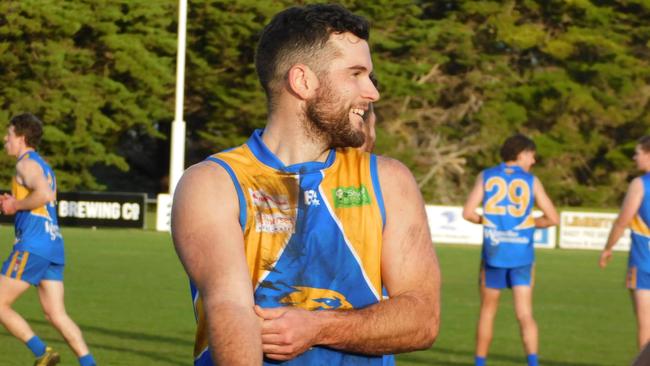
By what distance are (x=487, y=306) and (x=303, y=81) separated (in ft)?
25.6

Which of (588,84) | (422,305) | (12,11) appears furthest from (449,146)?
(422,305)

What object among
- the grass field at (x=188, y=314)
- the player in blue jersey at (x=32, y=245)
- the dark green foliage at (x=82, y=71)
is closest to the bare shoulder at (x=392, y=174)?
the player in blue jersey at (x=32, y=245)

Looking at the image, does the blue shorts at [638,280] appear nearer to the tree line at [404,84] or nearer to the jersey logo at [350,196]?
the jersey logo at [350,196]

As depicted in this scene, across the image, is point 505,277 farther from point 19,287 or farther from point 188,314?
point 188,314

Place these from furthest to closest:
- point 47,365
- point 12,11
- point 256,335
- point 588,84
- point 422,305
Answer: point 588,84 < point 12,11 < point 47,365 < point 422,305 < point 256,335

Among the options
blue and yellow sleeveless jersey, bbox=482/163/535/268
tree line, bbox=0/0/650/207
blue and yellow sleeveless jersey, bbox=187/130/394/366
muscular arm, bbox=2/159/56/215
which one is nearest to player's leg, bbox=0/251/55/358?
muscular arm, bbox=2/159/56/215

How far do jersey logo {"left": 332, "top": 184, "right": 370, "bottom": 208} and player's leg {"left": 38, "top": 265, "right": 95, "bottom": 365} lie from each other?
660 cm

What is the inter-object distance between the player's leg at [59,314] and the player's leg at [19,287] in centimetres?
12

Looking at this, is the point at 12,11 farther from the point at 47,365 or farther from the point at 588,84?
the point at 47,365

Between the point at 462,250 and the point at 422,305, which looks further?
the point at 462,250

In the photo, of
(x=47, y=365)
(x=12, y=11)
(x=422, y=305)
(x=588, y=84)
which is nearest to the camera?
(x=422, y=305)

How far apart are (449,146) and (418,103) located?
230 cm

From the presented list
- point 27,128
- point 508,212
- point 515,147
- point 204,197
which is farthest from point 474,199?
point 204,197

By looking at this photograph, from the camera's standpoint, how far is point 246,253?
10.5 feet
